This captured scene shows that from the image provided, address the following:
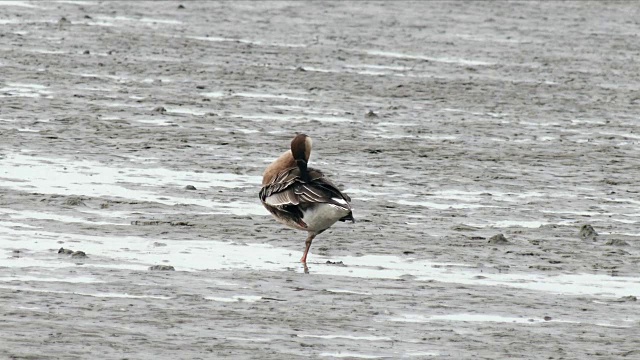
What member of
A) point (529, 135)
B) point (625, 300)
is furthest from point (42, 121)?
point (625, 300)

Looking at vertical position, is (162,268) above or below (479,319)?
below

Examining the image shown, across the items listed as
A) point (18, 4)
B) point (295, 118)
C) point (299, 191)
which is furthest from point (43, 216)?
point (18, 4)

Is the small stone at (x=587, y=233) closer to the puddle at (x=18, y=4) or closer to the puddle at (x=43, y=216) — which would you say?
the puddle at (x=43, y=216)

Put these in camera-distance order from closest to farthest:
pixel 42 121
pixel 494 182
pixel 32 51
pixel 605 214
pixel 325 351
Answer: pixel 325 351, pixel 605 214, pixel 494 182, pixel 42 121, pixel 32 51

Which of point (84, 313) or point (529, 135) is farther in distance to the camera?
point (529, 135)

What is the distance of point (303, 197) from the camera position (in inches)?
475

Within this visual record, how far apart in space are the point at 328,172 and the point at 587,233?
3.47 meters

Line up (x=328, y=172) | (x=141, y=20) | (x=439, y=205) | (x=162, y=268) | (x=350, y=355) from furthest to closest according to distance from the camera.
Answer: (x=141, y=20) < (x=328, y=172) < (x=439, y=205) < (x=162, y=268) < (x=350, y=355)

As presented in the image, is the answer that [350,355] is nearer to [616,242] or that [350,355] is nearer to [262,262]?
[262,262]

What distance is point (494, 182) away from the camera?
15.9 metres

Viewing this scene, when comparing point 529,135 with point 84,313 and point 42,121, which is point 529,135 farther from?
point 84,313

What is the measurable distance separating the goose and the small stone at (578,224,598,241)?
7.38 feet

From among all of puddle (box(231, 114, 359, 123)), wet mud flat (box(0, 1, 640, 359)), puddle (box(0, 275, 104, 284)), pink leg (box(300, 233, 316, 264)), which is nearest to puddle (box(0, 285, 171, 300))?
wet mud flat (box(0, 1, 640, 359))

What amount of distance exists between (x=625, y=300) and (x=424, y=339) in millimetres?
2046
